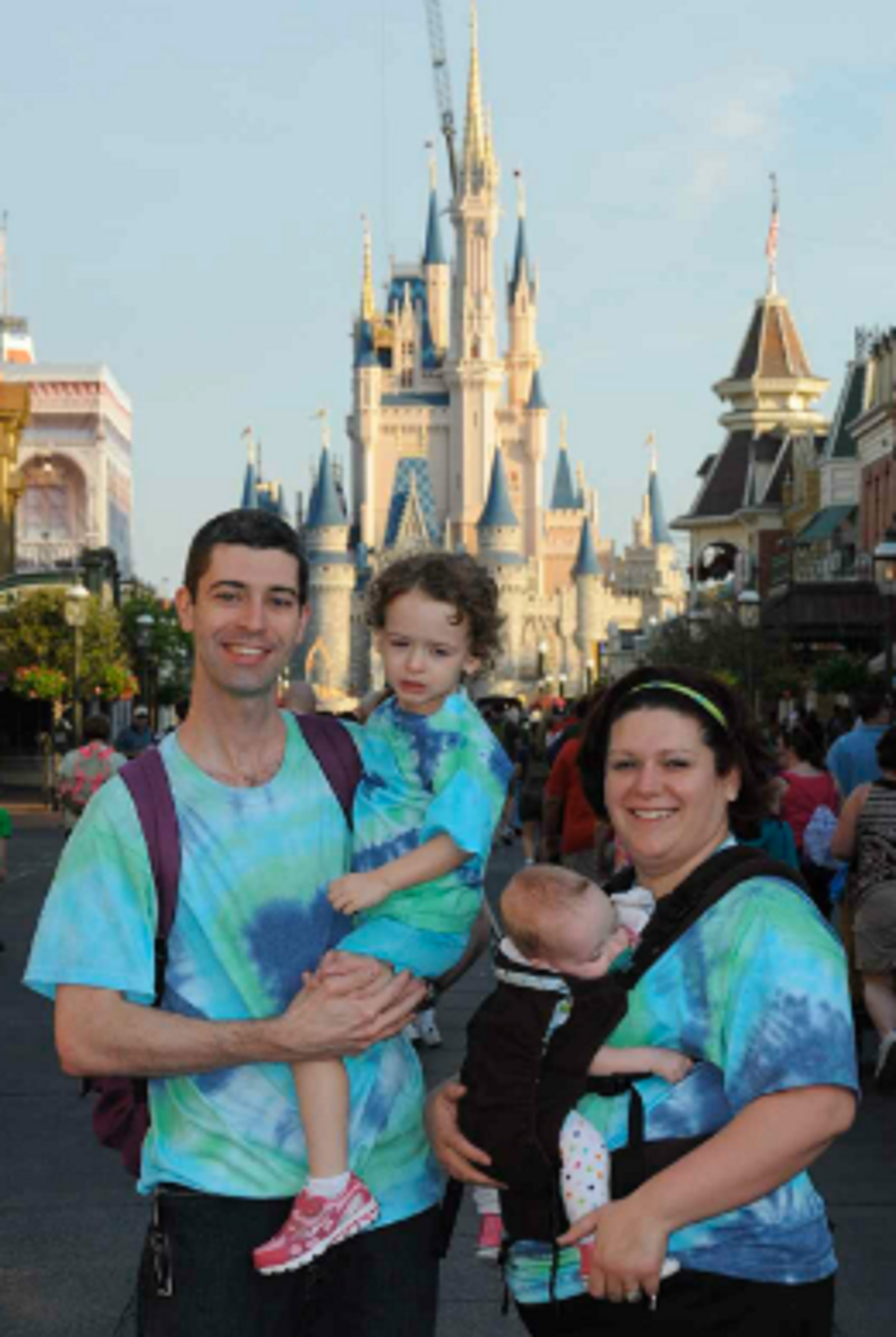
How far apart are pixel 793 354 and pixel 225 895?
82089 millimetres

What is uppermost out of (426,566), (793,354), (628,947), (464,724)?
(793,354)

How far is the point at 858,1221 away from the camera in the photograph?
22.9ft

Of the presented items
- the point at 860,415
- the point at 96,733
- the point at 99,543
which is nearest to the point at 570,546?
the point at 99,543

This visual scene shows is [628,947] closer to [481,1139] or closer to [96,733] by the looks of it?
[481,1139]

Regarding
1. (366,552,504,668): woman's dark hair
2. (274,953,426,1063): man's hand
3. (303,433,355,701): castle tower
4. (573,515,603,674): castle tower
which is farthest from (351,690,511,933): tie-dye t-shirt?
(573,515,603,674): castle tower

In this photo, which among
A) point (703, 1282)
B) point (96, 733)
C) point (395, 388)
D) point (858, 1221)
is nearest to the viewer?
point (703, 1282)

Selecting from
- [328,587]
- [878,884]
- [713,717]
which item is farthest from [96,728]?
[328,587]

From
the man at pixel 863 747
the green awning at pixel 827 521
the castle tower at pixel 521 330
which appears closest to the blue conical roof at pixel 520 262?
the castle tower at pixel 521 330

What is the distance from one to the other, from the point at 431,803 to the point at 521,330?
161 m

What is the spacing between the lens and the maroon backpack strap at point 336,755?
12.2ft

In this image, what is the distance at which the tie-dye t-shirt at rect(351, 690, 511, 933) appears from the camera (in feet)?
12.0

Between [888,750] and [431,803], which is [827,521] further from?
[431,803]

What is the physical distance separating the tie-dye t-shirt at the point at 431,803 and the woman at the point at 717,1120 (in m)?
0.34

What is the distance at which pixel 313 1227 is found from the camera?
3.38 metres
